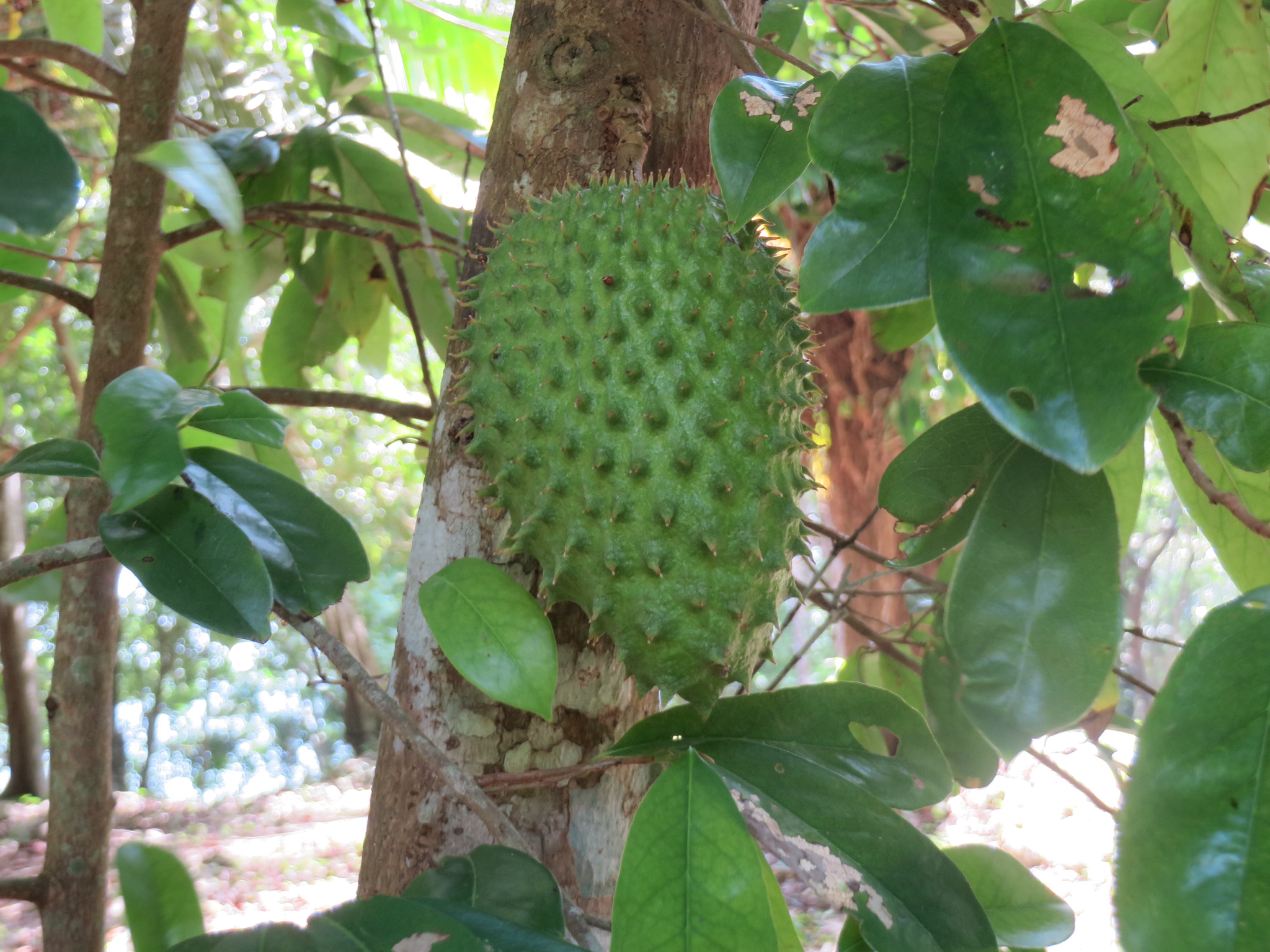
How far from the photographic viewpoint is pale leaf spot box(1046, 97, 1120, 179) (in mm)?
482

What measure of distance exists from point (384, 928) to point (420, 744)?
122 mm

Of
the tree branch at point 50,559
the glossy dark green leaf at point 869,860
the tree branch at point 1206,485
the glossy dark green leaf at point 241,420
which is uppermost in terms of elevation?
the tree branch at point 1206,485

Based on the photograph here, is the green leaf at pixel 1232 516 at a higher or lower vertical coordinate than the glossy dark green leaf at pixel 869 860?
higher

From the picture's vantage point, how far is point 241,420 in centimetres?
75

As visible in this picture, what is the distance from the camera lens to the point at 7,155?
59 cm

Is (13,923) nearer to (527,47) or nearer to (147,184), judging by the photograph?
(147,184)

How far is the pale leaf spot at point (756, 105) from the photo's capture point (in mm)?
587

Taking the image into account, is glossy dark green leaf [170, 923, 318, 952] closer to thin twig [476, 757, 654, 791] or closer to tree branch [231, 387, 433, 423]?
thin twig [476, 757, 654, 791]

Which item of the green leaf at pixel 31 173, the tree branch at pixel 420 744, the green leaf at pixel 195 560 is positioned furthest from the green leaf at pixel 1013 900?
the green leaf at pixel 31 173

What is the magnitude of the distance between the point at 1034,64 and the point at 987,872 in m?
0.67

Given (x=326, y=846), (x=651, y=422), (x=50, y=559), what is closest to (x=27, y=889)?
(x=50, y=559)

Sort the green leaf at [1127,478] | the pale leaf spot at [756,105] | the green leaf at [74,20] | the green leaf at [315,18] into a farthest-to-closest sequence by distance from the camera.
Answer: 1. the green leaf at [315,18]
2. the green leaf at [74,20]
3. the green leaf at [1127,478]
4. the pale leaf spot at [756,105]

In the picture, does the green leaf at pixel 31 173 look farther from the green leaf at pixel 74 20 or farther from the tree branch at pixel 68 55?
the green leaf at pixel 74 20

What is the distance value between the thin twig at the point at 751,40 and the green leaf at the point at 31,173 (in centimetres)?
52
